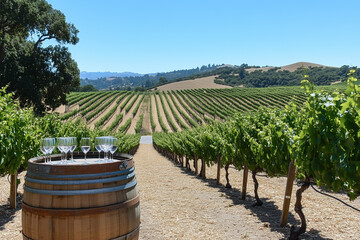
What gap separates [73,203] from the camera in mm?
2400

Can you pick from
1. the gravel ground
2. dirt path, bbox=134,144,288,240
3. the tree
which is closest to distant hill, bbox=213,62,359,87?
the tree

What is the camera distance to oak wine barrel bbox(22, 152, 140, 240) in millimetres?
2391

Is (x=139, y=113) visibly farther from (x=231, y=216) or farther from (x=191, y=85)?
(x=231, y=216)

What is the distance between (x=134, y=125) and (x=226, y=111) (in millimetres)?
17872

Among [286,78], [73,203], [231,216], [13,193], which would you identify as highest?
[286,78]

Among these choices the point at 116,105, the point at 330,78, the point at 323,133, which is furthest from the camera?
the point at 330,78

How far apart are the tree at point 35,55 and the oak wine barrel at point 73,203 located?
1982 cm

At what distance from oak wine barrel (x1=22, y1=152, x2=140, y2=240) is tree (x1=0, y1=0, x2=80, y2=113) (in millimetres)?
19823

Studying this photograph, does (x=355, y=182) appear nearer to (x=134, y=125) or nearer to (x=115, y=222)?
(x=115, y=222)

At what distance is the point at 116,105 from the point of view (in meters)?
62.9

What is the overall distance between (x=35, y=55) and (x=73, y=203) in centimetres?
2240

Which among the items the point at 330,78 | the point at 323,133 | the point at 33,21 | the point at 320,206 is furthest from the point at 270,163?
the point at 330,78

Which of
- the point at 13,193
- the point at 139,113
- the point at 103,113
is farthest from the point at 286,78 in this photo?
the point at 13,193

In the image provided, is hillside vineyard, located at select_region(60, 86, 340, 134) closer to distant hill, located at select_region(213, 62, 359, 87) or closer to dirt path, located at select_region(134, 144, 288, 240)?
dirt path, located at select_region(134, 144, 288, 240)
